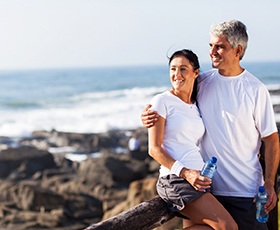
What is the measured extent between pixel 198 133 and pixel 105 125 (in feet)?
105

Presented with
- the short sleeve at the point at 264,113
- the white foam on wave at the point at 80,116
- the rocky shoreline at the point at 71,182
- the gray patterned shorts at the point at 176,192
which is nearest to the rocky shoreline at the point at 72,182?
the rocky shoreline at the point at 71,182

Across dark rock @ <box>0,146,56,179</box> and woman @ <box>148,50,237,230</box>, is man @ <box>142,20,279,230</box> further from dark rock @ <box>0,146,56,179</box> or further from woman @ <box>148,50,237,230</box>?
dark rock @ <box>0,146,56,179</box>

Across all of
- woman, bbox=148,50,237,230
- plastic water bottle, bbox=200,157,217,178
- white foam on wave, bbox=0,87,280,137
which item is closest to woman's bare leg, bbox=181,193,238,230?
woman, bbox=148,50,237,230

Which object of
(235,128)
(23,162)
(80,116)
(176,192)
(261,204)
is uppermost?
(235,128)

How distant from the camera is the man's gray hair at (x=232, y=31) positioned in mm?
3842

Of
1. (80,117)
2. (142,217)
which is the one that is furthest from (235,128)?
(80,117)

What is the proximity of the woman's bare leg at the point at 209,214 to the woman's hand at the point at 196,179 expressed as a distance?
0.22 feet

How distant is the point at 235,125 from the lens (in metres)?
3.87

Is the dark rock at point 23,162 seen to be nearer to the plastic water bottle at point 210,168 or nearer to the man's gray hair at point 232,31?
the man's gray hair at point 232,31

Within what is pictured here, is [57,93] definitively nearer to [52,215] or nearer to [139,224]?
[52,215]

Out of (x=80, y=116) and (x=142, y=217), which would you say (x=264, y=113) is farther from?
(x=80, y=116)

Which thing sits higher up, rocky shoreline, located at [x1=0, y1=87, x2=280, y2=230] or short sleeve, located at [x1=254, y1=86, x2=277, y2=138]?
short sleeve, located at [x1=254, y1=86, x2=277, y2=138]

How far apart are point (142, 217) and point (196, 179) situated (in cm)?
40

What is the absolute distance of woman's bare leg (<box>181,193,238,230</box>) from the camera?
3521 millimetres
